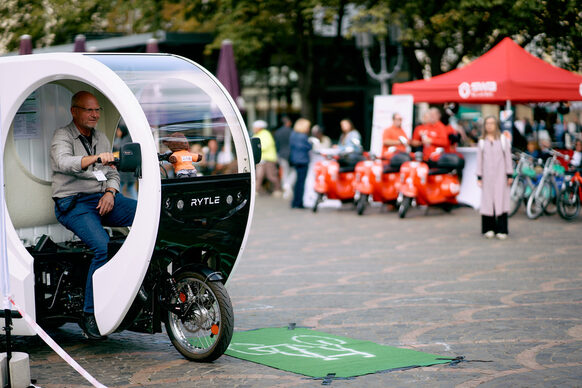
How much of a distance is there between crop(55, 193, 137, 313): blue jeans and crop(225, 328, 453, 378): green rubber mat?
1.08 metres

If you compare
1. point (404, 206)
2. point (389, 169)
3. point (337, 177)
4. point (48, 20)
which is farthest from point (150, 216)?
point (48, 20)

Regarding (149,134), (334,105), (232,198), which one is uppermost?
(334,105)

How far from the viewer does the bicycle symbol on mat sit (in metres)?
6.43

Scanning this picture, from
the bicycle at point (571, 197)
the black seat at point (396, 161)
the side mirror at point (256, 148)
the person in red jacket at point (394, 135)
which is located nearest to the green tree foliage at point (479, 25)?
the bicycle at point (571, 197)

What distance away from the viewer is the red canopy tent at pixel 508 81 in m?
15.7

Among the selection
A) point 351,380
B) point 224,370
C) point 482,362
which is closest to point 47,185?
point 224,370

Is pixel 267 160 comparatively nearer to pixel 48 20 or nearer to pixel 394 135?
pixel 394 135

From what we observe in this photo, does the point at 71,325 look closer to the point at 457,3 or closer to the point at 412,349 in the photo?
the point at 412,349

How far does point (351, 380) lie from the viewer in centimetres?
573

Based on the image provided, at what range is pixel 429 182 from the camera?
53.5 ft

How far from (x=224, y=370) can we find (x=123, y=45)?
2126 centimetres

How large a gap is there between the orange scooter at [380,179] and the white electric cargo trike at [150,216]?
9.74 meters

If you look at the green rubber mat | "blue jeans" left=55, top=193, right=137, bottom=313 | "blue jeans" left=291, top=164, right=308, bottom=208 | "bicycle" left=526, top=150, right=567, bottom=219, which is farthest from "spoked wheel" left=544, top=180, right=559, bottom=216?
"blue jeans" left=55, top=193, right=137, bottom=313

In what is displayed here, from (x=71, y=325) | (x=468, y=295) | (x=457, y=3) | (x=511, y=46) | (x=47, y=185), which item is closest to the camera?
(x=47, y=185)
